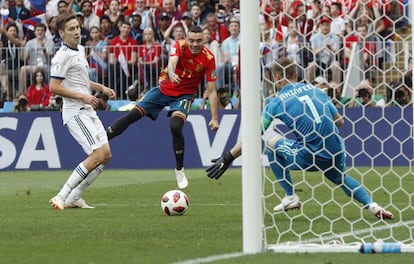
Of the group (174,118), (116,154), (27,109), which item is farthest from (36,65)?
(174,118)

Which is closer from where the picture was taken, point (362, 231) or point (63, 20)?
point (362, 231)

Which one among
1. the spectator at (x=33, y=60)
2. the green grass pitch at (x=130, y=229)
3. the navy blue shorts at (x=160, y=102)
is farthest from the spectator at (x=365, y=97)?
the spectator at (x=33, y=60)

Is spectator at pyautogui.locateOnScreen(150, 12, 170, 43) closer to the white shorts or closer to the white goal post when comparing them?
the white shorts

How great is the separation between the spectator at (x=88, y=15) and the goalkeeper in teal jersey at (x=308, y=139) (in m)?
12.9

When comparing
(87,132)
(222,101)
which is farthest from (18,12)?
(87,132)

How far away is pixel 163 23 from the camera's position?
2302 centimetres

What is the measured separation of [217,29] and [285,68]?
12.1m

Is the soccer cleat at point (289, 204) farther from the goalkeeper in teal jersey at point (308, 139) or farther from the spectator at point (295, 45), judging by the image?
the spectator at point (295, 45)

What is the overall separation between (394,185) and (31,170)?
8.20 metres

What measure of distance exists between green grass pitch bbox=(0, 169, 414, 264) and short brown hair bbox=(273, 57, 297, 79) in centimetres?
149

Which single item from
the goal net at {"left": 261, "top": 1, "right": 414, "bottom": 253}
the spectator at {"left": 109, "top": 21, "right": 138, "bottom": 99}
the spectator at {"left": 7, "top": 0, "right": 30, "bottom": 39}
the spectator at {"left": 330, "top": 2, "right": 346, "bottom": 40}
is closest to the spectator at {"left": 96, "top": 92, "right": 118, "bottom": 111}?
the spectator at {"left": 109, "top": 21, "right": 138, "bottom": 99}

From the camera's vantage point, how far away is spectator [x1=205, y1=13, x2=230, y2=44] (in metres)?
22.1

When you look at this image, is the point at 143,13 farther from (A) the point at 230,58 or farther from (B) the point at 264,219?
(B) the point at 264,219

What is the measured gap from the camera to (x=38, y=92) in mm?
22188
